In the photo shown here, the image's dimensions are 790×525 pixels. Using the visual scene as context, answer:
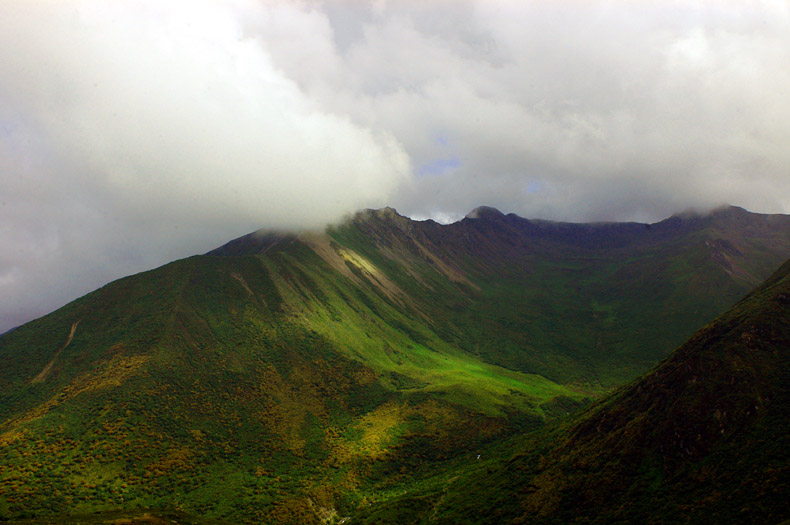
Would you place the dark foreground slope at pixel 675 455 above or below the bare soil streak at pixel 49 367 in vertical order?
below

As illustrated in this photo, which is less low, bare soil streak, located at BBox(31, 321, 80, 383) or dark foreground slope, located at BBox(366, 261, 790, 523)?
bare soil streak, located at BBox(31, 321, 80, 383)

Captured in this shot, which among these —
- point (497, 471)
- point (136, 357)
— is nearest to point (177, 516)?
point (497, 471)

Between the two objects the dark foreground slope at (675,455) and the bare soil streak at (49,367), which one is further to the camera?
the bare soil streak at (49,367)

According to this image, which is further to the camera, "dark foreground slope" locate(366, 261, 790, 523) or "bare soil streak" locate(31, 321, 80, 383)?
"bare soil streak" locate(31, 321, 80, 383)

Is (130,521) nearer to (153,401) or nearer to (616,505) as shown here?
(153,401)

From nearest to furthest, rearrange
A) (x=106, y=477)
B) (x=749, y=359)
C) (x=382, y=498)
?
(x=749, y=359) → (x=106, y=477) → (x=382, y=498)

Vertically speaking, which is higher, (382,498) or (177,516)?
(177,516)

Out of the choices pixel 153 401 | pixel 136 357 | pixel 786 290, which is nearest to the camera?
pixel 786 290

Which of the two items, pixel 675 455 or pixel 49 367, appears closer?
pixel 675 455
